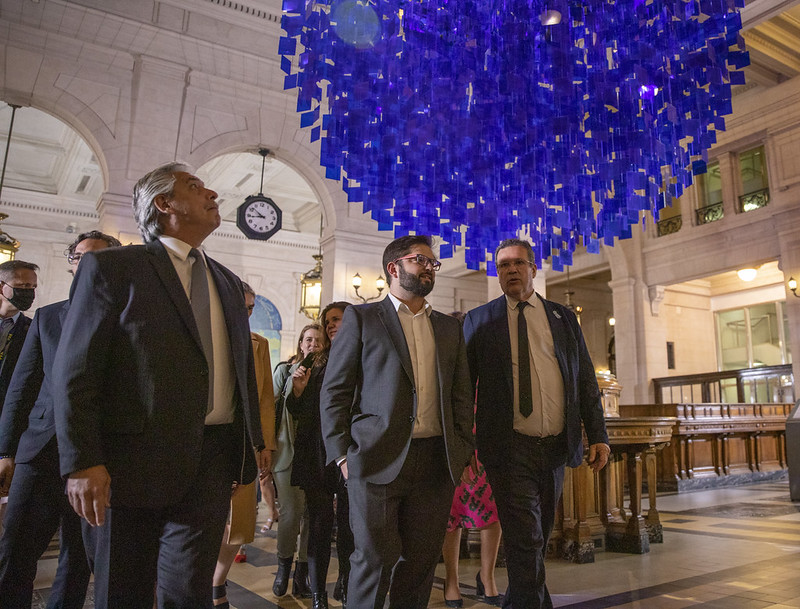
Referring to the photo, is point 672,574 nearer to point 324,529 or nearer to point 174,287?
point 324,529

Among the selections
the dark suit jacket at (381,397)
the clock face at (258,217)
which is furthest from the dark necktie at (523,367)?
the clock face at (258,217)

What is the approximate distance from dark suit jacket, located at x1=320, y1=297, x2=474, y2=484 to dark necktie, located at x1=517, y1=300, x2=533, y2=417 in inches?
11.2

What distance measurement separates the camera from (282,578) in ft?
10.3

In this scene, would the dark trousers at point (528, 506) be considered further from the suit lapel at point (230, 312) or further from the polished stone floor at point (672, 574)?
the suit lapel at point (230, 312)

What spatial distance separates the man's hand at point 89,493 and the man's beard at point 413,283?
1206 mm

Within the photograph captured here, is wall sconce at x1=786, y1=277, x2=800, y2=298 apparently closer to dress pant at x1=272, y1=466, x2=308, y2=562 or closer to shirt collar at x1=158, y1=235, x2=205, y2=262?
dress pant at x1=272, y1=466, x2=308, y2=562

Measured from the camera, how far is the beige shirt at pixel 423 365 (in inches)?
80.7

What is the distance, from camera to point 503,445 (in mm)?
2352

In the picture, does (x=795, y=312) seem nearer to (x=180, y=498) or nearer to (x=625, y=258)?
(x=625, y=258)

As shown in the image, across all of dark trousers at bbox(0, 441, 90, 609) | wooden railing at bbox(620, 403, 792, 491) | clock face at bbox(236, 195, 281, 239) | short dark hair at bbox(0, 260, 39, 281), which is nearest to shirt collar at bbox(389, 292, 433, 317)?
dark trousers at bbox(0, 441, 90, 609)

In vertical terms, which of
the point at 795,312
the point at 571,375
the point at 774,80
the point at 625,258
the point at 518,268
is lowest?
the point at 571,375

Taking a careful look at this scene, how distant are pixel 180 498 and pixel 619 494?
393cm

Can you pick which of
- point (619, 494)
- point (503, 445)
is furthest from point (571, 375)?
point (619, 494)

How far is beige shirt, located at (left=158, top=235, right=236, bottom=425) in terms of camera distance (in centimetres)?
155
